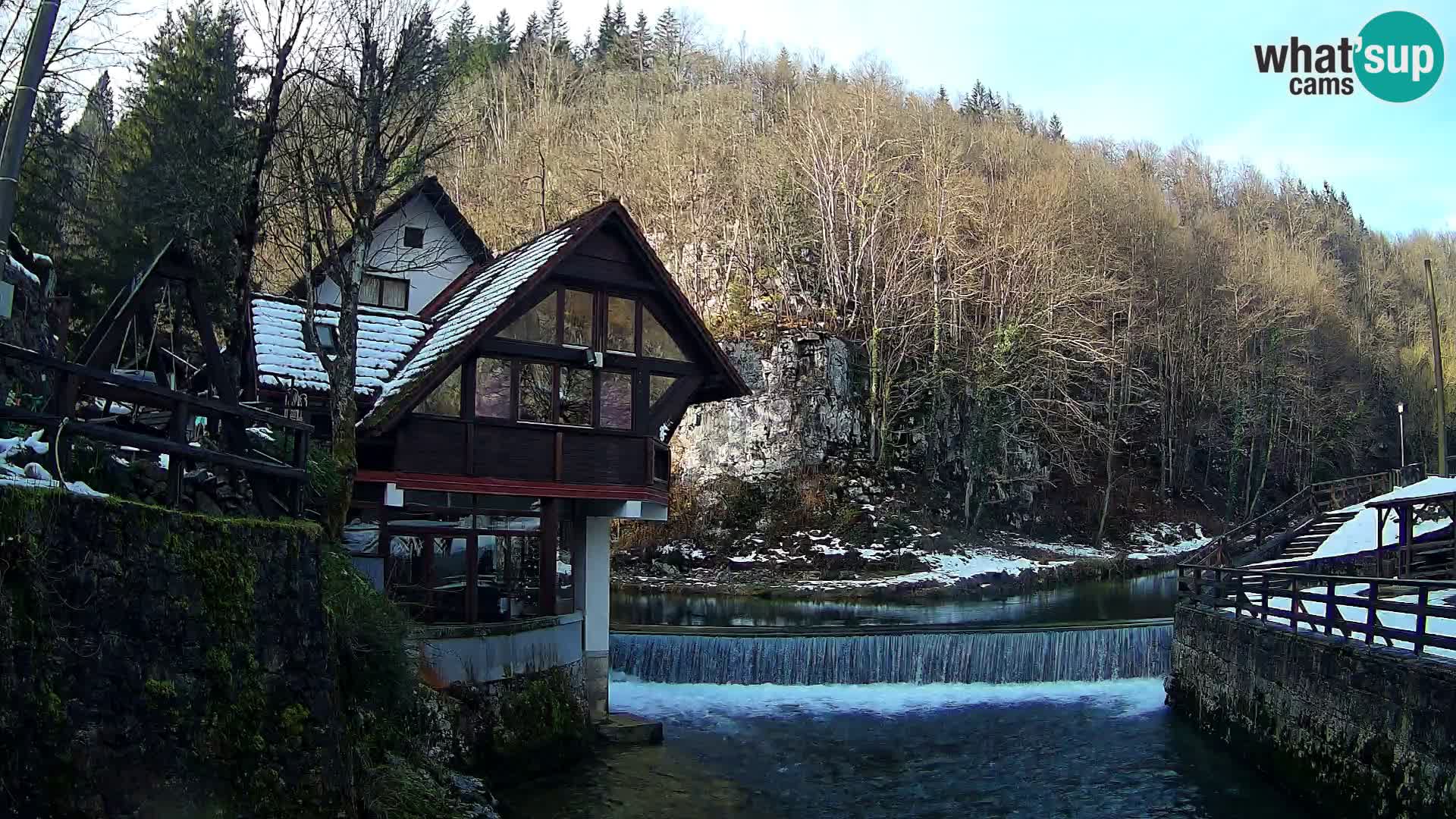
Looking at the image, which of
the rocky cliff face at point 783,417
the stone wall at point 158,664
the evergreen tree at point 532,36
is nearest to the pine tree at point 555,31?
the evergreen tree at point 532,36

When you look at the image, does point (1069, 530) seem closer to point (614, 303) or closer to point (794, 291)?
point (794, 291)

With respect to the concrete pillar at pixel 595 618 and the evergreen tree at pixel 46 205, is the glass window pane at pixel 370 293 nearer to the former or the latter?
the evergreen tree at pixel 46 205

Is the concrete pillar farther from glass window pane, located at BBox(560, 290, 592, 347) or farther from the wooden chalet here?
glass window pane, located at BBox(560, 290, 592, 347)

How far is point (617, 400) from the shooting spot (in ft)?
65.0

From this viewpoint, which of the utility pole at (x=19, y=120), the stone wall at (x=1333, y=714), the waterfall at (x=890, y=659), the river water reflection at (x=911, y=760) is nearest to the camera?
the utility pole at (x=19, y=120)

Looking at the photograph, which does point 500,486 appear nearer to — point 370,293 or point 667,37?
point 370,293

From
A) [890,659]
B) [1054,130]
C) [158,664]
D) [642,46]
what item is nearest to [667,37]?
[642,46]

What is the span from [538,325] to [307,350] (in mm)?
3897

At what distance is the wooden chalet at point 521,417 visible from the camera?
18062 mm

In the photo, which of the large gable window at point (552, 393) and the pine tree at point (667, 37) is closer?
the large gable window at point (552, 393)

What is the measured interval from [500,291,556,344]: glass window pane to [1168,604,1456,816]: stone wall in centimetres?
1218

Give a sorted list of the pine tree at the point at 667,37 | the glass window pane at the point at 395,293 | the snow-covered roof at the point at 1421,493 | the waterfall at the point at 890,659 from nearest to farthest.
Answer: the snow-covered roof at the point at 1421,493 < the waterfall at the point at 890,659 < the glass window pane at the point at 395,293 < the pine tree at the point at 667,37

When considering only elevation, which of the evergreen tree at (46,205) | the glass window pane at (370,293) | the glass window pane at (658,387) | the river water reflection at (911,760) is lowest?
the river water reflection at (911,760)

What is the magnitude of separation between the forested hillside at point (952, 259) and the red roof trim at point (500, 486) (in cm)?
1990
